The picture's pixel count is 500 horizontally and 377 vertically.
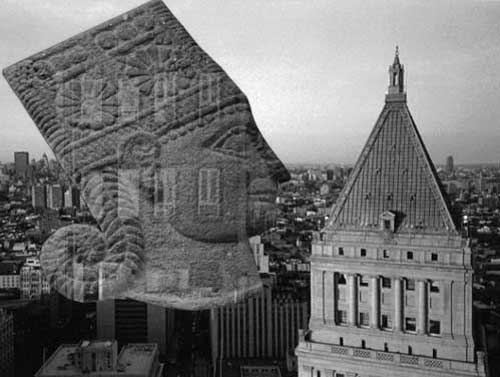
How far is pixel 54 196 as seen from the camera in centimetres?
340

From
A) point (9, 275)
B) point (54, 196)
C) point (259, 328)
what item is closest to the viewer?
point (54, 196)

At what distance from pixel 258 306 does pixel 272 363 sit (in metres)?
1.19

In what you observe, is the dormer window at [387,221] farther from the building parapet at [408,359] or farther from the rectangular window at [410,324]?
the building parapet at [408,359]

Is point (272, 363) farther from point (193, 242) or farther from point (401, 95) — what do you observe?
point (193, 242)

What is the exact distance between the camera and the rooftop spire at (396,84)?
239 inches

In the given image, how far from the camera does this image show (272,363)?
12.0m

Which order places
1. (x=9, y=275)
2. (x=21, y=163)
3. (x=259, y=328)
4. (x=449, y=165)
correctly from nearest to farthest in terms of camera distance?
(x=21, y=163)
(x=449, y=165)
(x=9, y=275)
(x=259, y=328)

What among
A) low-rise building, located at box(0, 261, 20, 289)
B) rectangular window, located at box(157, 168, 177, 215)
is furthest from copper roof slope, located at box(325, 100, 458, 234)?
rectangular window, located at box(157, 168, 177, 215)

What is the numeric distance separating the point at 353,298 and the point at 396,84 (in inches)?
88.6

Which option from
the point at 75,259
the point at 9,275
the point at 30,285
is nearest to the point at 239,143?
the point at 75,259

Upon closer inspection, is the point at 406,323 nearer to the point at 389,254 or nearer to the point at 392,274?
the point at 392,274

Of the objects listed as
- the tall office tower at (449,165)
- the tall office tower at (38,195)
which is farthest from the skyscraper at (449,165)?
the tall office tower at (38,195)

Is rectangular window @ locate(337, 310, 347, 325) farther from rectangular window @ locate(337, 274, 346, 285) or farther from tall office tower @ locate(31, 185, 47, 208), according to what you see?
tall office tower @ locate(31, 185, 47, 208)

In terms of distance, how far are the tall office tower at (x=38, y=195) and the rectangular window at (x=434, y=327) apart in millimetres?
4423
